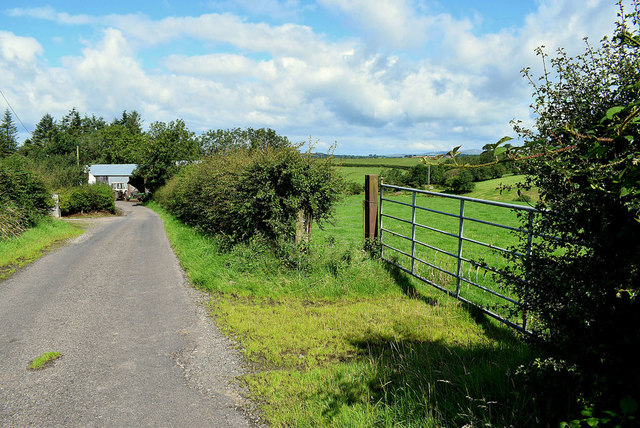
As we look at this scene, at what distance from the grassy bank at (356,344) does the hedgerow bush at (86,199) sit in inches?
1034

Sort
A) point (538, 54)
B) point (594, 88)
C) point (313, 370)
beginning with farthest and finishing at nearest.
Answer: point (313, 370) < point (538, 54) < point (594, 88)

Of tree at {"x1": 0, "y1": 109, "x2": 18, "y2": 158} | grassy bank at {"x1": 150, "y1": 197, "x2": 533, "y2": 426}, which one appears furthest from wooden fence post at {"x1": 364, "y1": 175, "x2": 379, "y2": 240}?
tree at {"x1": 0, "y1": 109, "x2": 18, "y2": 158}

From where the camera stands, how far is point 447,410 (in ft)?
→ 10.1

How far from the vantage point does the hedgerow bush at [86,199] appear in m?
29.4

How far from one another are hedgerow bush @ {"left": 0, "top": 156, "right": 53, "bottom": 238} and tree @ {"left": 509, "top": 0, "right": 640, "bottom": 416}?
52.7ft

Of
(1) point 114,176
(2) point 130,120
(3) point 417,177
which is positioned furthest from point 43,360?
(2) point 130,120

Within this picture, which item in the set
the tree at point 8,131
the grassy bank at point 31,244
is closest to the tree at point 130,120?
the tree at point 8,131

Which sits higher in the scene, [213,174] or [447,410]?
[213,174]

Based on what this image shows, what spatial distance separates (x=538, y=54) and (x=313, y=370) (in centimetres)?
354

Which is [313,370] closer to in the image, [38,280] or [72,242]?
[38,280]

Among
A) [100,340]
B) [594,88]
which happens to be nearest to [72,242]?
[100,340]

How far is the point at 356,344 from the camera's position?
487 cm

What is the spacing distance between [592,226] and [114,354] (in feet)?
17.1

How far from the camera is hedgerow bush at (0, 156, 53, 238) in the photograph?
1405 cm
